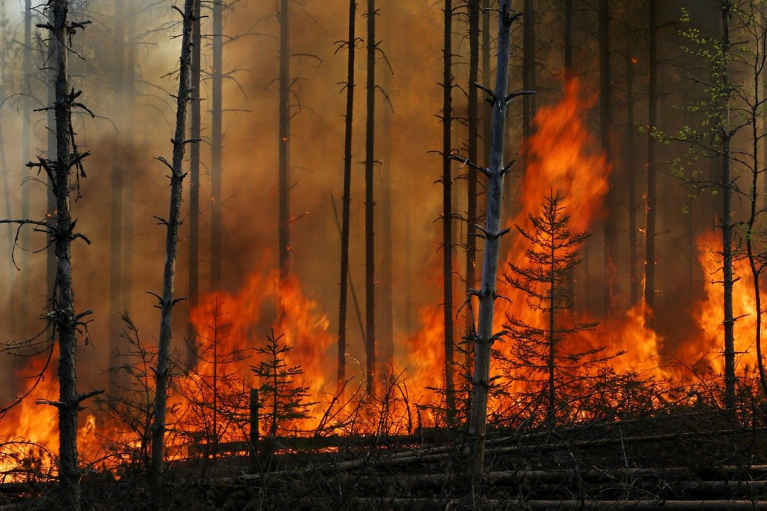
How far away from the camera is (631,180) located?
2361cm

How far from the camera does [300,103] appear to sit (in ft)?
74.5

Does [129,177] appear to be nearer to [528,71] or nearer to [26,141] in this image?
[26,141]

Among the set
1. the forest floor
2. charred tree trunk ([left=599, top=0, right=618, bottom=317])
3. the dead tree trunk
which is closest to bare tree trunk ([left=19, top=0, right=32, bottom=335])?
the dead tree trunk

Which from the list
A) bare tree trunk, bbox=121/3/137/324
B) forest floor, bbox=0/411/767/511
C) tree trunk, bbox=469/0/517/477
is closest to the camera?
tree trunk, bbox=469/0/517/477

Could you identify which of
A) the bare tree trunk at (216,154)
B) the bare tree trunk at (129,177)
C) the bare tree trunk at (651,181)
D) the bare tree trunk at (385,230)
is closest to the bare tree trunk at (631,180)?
the bare tree trunk at (651,181)

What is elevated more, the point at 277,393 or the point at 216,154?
the point at 216,154

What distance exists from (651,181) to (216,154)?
14994 millimetres

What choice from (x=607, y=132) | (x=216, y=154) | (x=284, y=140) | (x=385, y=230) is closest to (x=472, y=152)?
(x=385, y=230)

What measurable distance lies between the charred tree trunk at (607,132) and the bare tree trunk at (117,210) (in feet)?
53.7

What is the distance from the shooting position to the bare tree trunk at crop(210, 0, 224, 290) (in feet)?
70.8

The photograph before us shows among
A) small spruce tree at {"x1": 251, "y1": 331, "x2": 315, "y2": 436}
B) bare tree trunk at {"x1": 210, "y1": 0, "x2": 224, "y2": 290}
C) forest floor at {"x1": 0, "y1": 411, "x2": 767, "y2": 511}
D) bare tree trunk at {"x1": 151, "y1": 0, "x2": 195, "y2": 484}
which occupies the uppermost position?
bare tree trunk at {"x1": 210, "y1": 0, "x2": 224, "y2": 290}

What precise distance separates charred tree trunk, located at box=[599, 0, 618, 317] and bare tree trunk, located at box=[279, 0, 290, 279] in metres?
11.1

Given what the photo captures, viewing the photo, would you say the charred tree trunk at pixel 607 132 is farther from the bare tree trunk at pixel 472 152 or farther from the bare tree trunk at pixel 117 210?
the bare tree trunk at pixel 117 210

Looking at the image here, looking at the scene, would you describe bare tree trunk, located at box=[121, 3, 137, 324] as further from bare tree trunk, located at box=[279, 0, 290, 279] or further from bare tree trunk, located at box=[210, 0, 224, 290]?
bare tree trunk, located at box=[279, 0, 290, 279]
